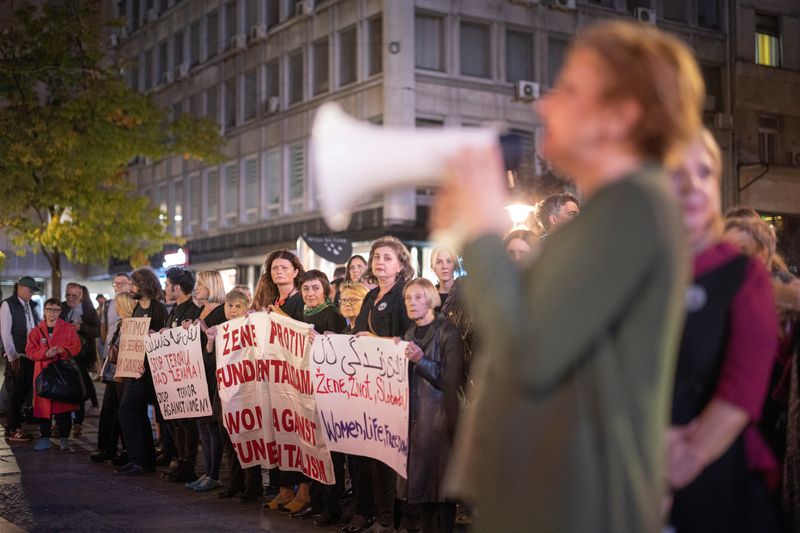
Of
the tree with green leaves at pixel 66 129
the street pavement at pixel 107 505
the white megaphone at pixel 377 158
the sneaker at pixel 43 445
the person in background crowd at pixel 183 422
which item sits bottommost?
the street pavement at pixel 107 505

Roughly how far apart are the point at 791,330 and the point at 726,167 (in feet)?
119

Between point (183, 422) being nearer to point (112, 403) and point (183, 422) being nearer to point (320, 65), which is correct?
point (112, 403)

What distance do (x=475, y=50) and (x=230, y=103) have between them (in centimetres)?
1163

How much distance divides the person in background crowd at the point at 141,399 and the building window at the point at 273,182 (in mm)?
26740

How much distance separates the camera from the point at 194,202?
45.6m

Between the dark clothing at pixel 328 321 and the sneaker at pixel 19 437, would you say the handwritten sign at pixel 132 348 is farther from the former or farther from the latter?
the dark clothing at pixel 328 321

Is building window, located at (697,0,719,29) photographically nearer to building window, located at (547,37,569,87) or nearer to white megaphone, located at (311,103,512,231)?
building window, located at (547,37,569,87)

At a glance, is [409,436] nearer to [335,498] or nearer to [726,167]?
[335,498]

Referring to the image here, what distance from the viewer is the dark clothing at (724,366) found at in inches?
112

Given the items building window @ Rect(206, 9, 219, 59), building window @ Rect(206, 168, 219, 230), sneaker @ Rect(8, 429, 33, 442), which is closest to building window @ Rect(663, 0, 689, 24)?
building window @ Rect(206, 9, 219, 59)

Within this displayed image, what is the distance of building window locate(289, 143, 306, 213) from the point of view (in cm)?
3775

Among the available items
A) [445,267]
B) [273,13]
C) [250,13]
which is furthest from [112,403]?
[250,13]

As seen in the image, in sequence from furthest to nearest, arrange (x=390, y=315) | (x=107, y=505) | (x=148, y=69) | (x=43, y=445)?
1. (x=148, y=69)
2. (x=43, y=445)
3. (x=107, y=505)
4. (x=390, y=315)

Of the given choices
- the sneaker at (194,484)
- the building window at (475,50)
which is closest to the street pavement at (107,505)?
the sneaker at (194,484)
